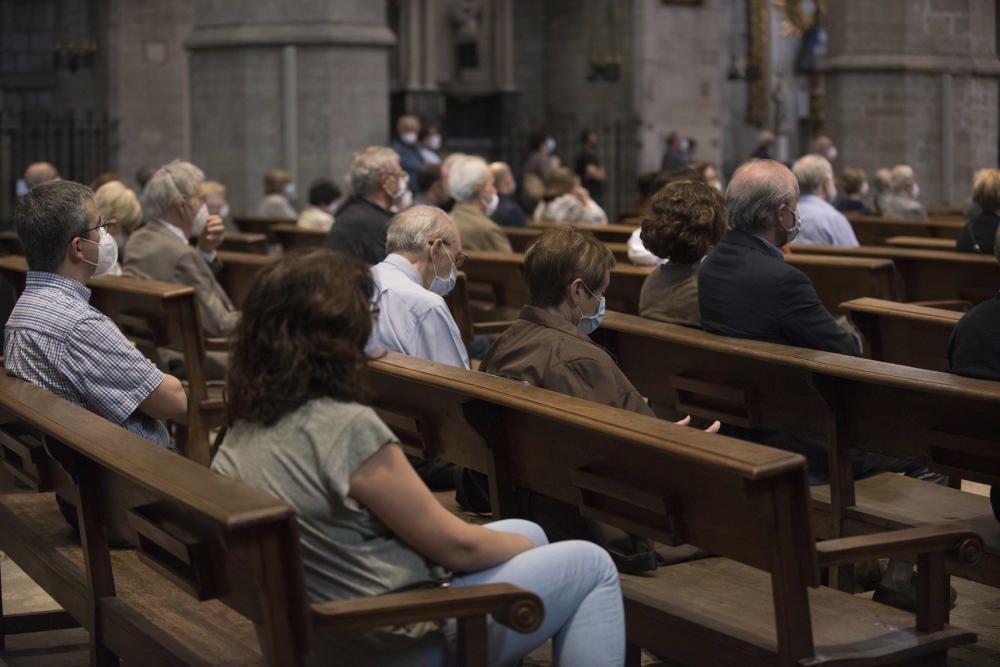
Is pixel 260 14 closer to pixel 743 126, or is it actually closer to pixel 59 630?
pixel 59 630

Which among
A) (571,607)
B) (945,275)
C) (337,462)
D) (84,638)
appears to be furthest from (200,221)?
(337,462)

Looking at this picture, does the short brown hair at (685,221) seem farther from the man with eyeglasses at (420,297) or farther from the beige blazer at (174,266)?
the beige blazer at (174,266)

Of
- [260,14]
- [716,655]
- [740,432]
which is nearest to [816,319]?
[740,432]

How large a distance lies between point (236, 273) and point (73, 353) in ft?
13.1

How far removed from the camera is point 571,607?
11.1 ft

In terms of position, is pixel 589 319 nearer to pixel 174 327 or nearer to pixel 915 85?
pixel 174 327

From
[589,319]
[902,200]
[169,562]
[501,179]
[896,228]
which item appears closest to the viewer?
[169,562]

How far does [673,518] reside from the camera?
3.38 meters

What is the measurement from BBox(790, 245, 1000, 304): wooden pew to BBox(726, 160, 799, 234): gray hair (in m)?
2.55

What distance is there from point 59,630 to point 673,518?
Answer: 2490 millimetres

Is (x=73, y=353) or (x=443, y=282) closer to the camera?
(x=73, y=353)

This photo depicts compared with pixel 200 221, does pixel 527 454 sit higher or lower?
lower

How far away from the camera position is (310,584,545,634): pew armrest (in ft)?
9.78

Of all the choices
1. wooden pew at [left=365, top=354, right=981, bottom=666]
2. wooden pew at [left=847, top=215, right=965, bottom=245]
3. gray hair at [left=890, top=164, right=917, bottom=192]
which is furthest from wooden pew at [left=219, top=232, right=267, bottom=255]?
wooden pew at [left=365, top=354, right=981, bottom=666]
